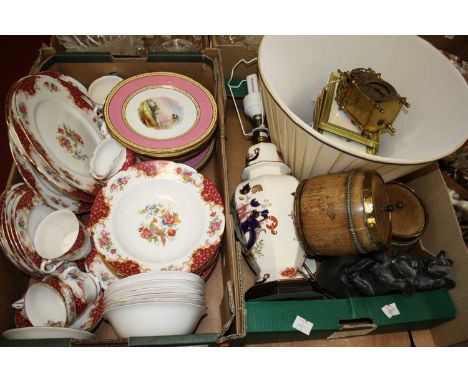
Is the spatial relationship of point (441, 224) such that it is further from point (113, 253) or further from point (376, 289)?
point (113, 253)

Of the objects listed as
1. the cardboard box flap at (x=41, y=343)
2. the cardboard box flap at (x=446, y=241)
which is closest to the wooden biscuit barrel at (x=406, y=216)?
the cardboard box flap at (x=446, y=241)

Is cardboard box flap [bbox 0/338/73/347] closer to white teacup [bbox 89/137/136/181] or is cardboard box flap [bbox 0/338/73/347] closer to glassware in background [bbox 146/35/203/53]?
white teacup [bbox 89/137/136/181]

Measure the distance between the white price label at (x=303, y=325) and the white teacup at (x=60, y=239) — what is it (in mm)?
512

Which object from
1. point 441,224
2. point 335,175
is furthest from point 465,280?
point 335,175

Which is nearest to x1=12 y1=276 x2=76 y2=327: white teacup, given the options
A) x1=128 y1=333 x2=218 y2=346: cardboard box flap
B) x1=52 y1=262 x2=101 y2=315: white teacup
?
x1=52 y1=262 x2=101 y2=315: white teacup

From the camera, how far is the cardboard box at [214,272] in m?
0.70

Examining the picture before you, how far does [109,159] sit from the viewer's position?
0.94 metres

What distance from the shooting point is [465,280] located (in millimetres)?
888

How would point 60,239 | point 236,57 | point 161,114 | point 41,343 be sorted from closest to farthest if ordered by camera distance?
point 41,343, point 60,239, point 161,114, point 236,57

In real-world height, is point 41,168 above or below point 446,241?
above

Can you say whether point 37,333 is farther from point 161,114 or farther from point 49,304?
point 161,114

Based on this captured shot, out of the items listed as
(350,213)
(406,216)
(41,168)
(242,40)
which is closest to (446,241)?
(406,216)

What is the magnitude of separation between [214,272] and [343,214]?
436 mm

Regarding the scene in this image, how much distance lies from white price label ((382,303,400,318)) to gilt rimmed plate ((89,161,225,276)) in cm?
42
